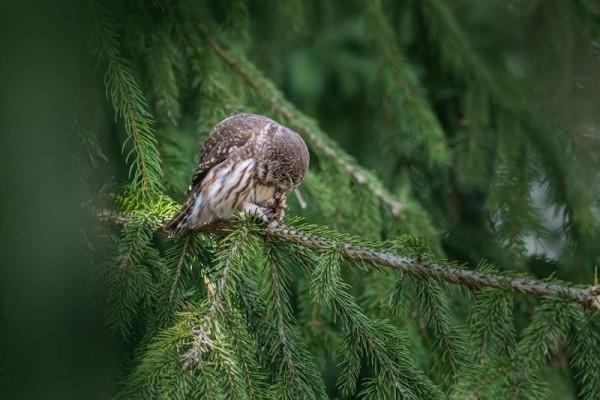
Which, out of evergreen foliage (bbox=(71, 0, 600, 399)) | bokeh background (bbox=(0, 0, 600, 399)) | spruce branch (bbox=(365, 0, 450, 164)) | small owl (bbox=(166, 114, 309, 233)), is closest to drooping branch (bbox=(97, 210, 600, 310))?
evergreen foliage (bbox=(71, 0, 600, 399))

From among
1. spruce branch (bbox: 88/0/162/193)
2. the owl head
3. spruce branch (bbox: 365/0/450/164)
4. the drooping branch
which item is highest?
spruce branch (bbox: 88/0/162/193)

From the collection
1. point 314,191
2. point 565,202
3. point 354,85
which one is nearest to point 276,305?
point 314,191

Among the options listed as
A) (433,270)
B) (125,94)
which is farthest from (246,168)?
(433,270)

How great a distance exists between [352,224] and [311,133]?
0.45 metres

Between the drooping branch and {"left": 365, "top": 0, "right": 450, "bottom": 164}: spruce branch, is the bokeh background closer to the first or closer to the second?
{"left": 365, "top": 0, "right": 450, "bottom": 164}: spruce branch

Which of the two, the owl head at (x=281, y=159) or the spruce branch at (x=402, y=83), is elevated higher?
the owl head at (x=281, y=159)

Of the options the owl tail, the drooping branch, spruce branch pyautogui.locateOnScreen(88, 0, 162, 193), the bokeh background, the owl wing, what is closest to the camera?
the bokeh background

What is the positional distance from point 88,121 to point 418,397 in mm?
1109

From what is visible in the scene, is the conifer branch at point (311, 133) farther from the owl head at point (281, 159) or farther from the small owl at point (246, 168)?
the owl head at point (281, 159)

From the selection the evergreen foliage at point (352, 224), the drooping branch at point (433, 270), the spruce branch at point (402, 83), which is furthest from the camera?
the spruce branch at point (402, 83)

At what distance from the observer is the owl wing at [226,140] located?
120 inches

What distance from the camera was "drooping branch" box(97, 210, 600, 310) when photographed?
1.86m

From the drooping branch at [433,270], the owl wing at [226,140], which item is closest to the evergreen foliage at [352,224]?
the drooping branch at [433,270]

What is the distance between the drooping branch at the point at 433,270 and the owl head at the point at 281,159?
580 mm
